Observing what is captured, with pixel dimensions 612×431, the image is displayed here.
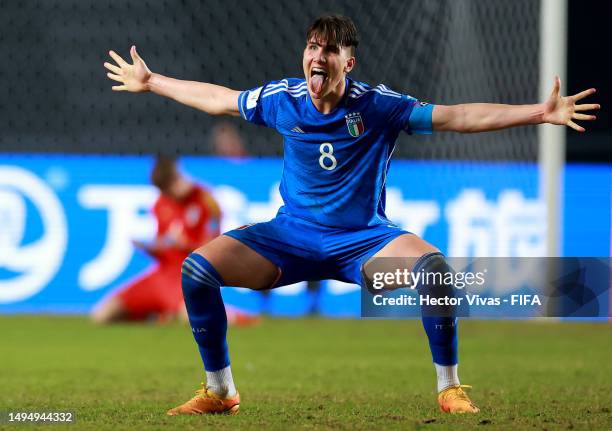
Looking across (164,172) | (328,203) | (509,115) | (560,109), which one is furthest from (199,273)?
(164,172)

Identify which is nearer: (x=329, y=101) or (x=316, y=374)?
(x=329, y=101)

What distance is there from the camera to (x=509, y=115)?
219 inches

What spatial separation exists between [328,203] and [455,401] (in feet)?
3.92

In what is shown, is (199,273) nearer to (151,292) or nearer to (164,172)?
(164,172)

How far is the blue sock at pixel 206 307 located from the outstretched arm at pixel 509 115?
137 cm

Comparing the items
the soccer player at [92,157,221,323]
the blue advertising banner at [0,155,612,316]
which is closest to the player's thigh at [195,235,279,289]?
the soccer player at [92,157,221,323]

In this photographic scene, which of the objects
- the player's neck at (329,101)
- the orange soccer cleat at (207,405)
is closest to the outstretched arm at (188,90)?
the player's neck at (329,101)

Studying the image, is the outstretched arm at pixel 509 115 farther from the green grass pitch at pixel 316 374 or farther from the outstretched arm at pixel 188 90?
the green grass pitch at pixel 316 374

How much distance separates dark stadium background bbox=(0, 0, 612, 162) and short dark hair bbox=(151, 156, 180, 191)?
1820 mm

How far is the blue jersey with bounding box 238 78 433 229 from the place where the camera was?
19.1 feet

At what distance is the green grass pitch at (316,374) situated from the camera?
216 inches

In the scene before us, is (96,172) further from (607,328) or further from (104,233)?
(607,328)

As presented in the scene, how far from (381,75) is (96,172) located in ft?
12.0

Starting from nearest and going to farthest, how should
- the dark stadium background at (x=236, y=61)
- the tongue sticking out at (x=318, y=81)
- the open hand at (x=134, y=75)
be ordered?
the tongue sticking out at (x=318, y=81), the open hand at (x=134, y=75), the dark stadium background at (x=236, y=61)
